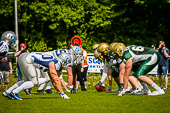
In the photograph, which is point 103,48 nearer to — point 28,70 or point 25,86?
point 28,70

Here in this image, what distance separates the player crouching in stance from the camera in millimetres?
10883

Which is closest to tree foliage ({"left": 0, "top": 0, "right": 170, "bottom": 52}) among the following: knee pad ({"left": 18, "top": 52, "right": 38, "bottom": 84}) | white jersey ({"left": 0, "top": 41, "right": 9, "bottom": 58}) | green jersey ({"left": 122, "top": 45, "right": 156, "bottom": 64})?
green jersey ({"left": 122, "top": 45, "right": 156, "bottom": 64})

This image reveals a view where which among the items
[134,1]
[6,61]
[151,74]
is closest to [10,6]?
[134,1]

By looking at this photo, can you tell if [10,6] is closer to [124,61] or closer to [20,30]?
[20,30]

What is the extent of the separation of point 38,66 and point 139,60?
316cm

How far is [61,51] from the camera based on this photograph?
36.6ft

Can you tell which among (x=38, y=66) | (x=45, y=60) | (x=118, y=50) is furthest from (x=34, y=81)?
(x=118, y=50)

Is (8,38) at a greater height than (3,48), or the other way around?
(8,38)

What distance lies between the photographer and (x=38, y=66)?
440 inches

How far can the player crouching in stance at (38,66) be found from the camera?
10883 mm

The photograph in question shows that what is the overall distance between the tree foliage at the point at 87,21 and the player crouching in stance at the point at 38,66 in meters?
20.3

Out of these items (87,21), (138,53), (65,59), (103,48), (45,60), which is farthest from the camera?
(87,21)

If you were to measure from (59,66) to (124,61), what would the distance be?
2144mm

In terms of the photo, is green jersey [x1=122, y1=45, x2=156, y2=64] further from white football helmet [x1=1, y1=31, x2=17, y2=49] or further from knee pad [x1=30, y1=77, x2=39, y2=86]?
white football helmet [x1=1, y1=31, x2=17, y2=49]
